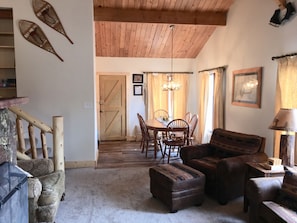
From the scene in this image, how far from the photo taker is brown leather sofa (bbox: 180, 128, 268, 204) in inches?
121

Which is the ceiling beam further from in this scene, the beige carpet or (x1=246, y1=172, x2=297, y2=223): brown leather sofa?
(x1=246, y1=172, x2=297, y2=223): brown leather sofa

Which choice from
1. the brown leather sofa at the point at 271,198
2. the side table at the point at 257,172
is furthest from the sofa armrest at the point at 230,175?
the brown leather sofa at the point at 271,198

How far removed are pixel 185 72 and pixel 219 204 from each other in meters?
4.73

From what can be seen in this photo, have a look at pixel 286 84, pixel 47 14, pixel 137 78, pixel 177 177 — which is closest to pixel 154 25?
pixel 137 78

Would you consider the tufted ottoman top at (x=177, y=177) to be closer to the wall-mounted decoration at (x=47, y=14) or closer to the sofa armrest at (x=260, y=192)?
the sofa armrest at (x=260, y=192)

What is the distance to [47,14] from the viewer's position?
4.20 metres

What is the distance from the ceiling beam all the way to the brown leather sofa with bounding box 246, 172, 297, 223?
3698mm

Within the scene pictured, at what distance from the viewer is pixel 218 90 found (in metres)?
5.32

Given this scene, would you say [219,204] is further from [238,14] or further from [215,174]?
[238,14]

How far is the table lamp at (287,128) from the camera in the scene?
2.67 metres

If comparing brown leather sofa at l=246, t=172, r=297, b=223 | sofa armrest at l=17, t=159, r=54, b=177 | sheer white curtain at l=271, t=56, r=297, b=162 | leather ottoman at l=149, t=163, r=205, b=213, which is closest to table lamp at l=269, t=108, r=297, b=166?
brown leather sofa at l=246, t=172, r=297, b=223

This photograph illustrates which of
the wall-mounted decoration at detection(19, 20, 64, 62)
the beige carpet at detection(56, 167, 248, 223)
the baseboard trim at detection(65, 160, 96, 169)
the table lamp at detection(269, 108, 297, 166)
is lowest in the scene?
the beige carpet at detection(56, 167, 248, 223)

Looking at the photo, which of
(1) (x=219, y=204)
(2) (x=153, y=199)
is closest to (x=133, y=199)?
(2) (x=153, y=199)

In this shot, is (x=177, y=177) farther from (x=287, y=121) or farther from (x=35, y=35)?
(x=35, y=35)
